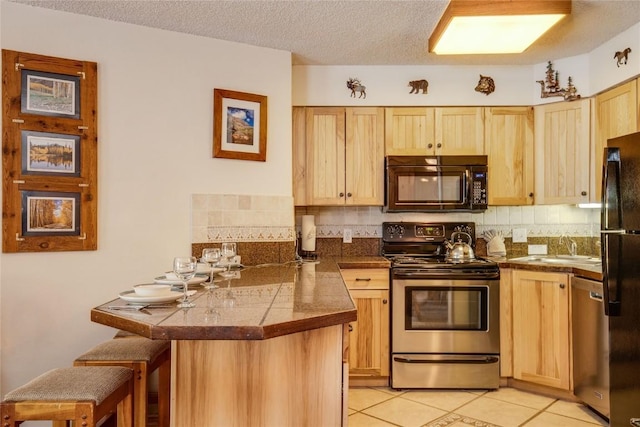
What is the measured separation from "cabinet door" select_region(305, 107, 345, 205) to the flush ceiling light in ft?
3.11

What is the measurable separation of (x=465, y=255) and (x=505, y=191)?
61cm

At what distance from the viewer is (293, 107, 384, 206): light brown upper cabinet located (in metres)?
3.50

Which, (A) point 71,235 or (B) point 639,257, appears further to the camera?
(A) point 71,235

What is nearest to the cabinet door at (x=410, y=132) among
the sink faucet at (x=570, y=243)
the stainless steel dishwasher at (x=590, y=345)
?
the sink faucet at (x=570, y=243)

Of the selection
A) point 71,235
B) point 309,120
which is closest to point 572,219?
point 309,120

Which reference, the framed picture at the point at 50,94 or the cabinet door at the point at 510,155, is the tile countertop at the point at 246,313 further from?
the cabinet door at the point at 510,155

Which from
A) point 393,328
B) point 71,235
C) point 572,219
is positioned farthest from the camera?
point 572,219

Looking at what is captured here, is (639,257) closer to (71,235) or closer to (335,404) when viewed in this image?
(335,404)

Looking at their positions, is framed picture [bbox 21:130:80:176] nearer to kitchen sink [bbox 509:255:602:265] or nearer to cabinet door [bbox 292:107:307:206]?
cabinet door [bbox 292:107:307:206]

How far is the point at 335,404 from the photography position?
5.39 feet

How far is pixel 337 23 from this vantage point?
2768 mm

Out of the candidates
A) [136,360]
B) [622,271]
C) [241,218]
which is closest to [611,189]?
[622,271]

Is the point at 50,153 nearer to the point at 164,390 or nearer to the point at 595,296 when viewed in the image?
the point at 164,390

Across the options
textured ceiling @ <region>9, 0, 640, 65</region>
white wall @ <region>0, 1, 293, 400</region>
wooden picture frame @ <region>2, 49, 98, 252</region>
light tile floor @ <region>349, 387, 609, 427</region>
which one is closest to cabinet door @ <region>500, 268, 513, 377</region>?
light tile floor @ <region>349, 387, 609, 427</region>
